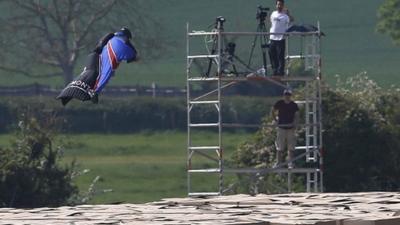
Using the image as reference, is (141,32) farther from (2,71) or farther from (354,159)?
(354,159)

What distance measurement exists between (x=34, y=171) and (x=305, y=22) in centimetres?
5020

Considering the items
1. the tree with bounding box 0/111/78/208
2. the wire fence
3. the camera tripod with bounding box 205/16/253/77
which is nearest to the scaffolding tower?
the camera tripod with bounding box 205/16/253/77

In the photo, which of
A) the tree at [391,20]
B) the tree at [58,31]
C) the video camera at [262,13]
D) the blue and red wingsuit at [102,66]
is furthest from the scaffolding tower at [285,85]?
the tree at [391,20]

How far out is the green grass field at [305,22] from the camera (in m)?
80.8

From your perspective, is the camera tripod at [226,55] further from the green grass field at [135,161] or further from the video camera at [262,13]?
the green grass field at [135,161]

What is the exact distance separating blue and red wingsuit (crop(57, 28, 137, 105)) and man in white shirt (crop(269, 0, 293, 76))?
402 inches

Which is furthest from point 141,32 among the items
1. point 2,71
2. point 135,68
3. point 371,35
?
point 371,35

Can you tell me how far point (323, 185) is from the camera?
123 ft

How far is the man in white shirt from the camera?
33.3 metres

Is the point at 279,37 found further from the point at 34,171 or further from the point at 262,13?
the point at 34,171

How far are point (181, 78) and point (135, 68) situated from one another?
507 centimetres

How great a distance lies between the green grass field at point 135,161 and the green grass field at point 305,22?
686 inches

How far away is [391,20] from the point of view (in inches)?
3019

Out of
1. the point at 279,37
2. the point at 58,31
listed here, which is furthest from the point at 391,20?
the point at 279,37
